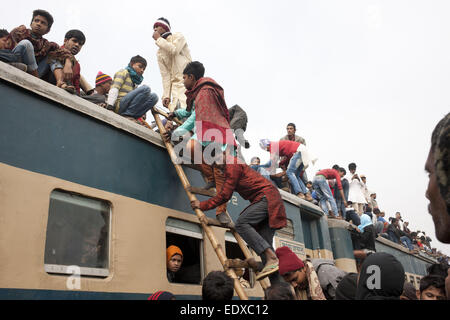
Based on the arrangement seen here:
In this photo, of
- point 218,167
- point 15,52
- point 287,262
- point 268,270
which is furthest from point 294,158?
point 15,52

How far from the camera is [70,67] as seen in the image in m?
3.91

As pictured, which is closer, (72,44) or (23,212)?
(23,212)

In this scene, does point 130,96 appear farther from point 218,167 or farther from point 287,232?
point 287,232

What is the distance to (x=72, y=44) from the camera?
4.44 metres

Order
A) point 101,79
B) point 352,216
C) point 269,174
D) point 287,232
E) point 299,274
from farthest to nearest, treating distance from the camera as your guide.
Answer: point 352,216 < point 269,174 < point 287,232 < point 101,79 < point 299,274

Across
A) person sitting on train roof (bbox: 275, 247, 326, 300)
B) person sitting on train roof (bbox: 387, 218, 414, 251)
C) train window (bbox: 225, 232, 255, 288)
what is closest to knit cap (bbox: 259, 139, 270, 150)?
train window (bbox: 225, 232, 255, 288)

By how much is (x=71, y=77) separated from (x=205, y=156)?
1.57 metres

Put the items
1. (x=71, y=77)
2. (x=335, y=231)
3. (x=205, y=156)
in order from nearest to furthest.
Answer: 1. (x=71, y=77)
2. (x=205, y=156)
3. (x=335, y=231)

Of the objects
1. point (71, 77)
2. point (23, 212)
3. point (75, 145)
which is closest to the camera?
point (23, 212)

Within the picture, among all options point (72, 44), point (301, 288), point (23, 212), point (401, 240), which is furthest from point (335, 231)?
point (401, 240)

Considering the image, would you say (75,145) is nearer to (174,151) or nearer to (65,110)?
(65,110)

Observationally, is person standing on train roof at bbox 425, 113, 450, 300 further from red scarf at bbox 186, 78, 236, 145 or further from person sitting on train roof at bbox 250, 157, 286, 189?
person sitting on train roof at bbox 250, 157, 286, 189

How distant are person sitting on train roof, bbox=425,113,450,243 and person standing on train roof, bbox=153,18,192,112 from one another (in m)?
5.20

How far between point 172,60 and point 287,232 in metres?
3.39
